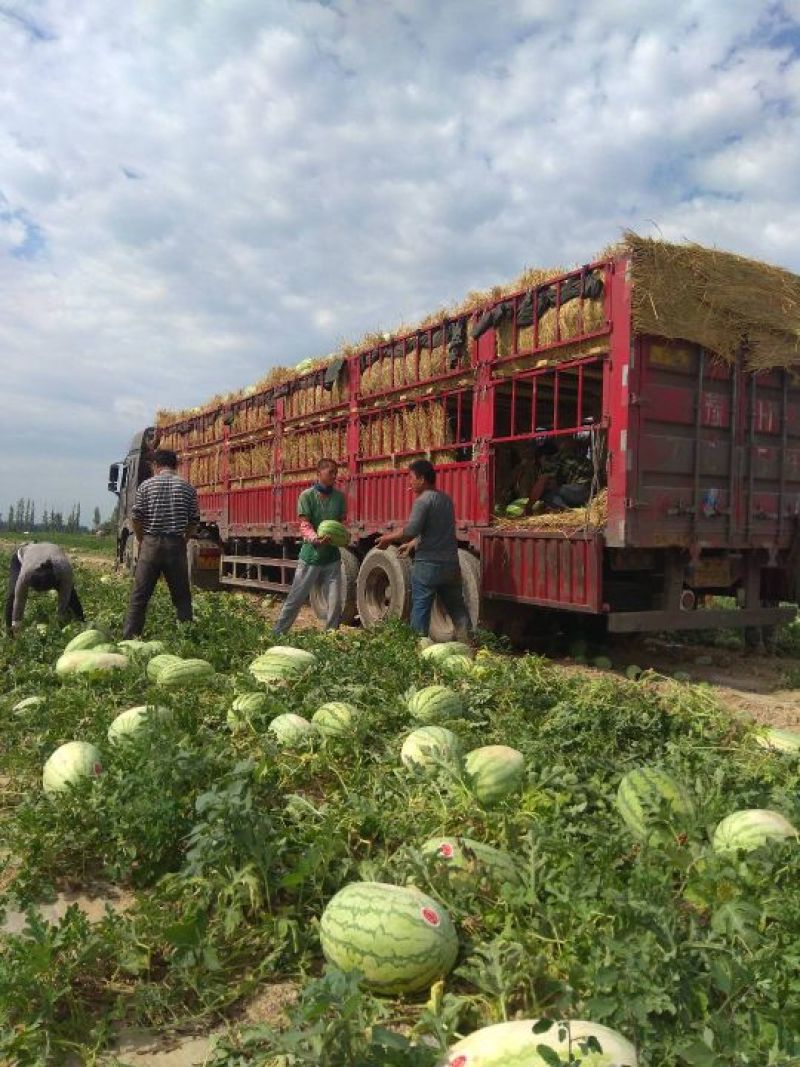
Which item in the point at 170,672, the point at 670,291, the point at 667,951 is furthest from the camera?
the point at 670,291

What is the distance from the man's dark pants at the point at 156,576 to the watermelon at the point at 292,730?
12.9 feet

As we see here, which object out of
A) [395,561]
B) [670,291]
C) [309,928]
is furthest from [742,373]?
[309,928]

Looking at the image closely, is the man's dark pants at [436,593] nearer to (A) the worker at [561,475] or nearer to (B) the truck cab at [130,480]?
(A) the worker at [561,475]

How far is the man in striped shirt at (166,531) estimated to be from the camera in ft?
27.4

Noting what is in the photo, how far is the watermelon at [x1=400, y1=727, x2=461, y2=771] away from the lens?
12.0ft

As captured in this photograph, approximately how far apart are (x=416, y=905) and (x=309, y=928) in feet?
1.47

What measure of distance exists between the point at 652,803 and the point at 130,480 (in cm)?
1833

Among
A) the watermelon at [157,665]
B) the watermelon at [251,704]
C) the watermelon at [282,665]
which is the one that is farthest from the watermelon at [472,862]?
the watermelon at [157,665]

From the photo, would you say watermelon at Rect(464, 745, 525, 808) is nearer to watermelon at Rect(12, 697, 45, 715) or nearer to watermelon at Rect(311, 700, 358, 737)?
watermelon at Rect(311, 700, 358, 737)

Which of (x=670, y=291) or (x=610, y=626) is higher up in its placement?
(x=670, y=291)

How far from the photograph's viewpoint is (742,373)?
830 centimetres

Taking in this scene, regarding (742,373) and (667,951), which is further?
(742,373)

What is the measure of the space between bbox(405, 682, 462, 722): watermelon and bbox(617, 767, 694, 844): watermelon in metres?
1.48

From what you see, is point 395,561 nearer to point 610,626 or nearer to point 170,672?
point 610,626
